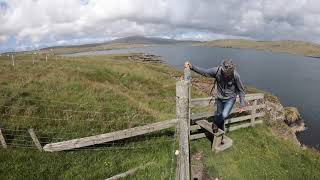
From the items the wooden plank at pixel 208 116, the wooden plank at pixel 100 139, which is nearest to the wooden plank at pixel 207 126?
the wooden plank at pixel 208 116

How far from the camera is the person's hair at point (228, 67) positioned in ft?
34.6

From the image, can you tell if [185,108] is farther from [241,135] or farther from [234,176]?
[241,135]

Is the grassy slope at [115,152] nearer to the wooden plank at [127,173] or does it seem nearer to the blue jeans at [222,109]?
the wooden plank at [127,173]

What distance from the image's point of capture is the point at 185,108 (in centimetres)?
793

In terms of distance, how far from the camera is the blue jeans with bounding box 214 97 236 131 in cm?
1177

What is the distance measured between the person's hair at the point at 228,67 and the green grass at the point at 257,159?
3314 mm

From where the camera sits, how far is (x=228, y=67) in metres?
10.6

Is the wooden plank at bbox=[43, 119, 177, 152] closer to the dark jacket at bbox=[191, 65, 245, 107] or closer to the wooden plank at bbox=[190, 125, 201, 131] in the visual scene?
the wooden plank at bbox=[190, 125, 201, 131]

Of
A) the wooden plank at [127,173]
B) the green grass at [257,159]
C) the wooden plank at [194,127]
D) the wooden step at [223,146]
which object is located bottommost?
the green grass at [257,159]

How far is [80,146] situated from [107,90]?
9.43 metres

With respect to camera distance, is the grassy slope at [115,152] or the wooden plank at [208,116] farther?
the wooden plank at [208,116]

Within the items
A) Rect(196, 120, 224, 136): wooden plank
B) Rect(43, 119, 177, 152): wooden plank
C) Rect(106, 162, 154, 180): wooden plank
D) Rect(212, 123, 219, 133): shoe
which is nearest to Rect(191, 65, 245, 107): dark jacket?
Rect(212, 123, 219, 133): shoe

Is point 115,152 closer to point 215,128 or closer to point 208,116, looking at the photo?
point 215,128

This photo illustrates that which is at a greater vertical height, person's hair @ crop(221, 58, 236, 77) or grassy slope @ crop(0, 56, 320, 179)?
person's hair @ crop(221, 58, 236, 77)
